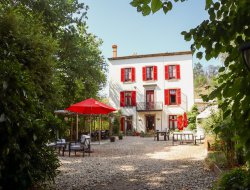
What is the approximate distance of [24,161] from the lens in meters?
3.44

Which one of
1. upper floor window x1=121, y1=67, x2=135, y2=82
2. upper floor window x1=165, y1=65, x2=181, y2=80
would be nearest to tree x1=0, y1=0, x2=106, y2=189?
upper floor window x1=121, y1=67, x2=135, y2=82

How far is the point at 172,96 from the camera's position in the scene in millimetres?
27016

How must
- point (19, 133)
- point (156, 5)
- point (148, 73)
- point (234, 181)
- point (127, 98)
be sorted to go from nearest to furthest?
point (156, 5) → point (19, 133) → point (234, 181) → point (148, 73) → point (127, 98)

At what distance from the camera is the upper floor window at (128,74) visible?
2806 cm

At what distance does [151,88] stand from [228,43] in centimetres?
2546

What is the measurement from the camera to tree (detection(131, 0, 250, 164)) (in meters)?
2.00

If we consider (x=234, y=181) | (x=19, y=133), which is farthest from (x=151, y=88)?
(x=19, y=133)

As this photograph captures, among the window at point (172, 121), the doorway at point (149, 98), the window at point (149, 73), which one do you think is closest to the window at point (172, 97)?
the window at point (172, 121)

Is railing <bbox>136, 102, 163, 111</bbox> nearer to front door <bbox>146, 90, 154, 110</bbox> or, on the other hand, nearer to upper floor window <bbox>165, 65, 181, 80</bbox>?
front door <bbox>146, 90, 154, 110</bbox>

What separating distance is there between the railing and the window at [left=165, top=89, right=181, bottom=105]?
841mm

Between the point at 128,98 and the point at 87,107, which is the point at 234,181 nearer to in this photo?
the point at 87,107

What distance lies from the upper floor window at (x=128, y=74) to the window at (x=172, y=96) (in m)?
3.94

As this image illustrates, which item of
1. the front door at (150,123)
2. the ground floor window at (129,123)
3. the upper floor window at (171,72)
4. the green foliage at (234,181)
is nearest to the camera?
the green foliage at (234,181)

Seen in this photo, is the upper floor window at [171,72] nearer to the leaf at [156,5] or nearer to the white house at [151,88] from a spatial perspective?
the white house at [151,88]
